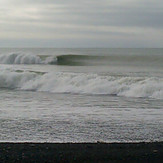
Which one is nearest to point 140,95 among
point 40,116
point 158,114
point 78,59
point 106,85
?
point 106,85

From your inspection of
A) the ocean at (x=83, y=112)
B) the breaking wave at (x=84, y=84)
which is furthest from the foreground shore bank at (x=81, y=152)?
the breaking wave at (x=84, y=84)

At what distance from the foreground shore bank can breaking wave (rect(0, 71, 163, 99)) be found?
9.48m

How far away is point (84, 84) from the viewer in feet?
67.0

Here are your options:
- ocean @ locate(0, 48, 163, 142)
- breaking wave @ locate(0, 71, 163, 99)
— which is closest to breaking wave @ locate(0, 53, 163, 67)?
breaking wave @ locate(0, 71, 163, 99)

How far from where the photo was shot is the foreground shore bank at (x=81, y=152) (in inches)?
254

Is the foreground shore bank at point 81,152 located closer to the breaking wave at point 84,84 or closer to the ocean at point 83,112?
the ocean at point 83,112

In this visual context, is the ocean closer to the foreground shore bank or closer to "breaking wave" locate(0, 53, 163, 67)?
the foreground shore bank

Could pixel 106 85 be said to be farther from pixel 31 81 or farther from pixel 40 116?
pixel 40 116

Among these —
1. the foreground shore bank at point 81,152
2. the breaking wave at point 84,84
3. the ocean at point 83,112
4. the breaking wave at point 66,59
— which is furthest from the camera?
the breaking wave at point 66,59

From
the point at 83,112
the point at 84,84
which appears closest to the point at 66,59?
the point at 84,84

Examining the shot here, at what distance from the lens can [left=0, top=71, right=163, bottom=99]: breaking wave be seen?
17825mm

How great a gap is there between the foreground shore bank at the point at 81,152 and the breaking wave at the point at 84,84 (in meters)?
9.48

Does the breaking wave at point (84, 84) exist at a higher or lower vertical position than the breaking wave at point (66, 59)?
lower

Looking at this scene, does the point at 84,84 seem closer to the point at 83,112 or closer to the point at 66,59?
the point at 83,112
